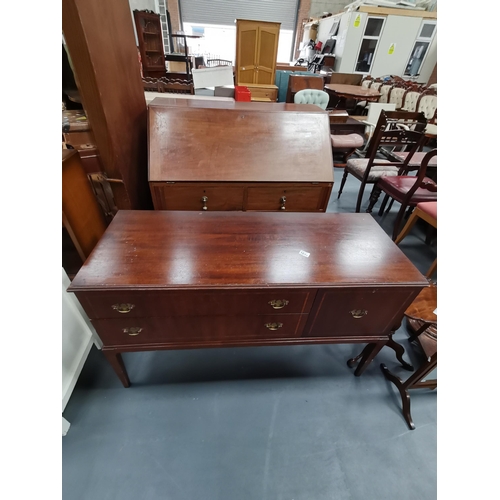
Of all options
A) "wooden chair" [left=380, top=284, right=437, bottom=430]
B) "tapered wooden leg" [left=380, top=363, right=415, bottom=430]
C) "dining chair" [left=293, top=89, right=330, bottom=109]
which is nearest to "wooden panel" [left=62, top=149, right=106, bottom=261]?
"wooden chair" [left=380, top=284, right=437, bottom=430]

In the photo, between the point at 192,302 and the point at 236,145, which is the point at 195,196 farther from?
the point at 192,302

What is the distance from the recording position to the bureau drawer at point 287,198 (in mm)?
1675

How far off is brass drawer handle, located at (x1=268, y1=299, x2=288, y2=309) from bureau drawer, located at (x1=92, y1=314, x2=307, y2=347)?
6 centimetres

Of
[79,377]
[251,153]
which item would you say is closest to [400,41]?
[251,153]

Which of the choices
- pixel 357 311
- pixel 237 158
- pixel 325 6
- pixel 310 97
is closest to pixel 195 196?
pixel 237 158

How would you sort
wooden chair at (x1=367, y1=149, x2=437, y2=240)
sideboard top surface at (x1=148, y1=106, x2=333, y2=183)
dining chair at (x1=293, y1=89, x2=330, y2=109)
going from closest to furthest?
1. sideboard top surface at (x1=148, y1=106, x2=333, y2=183)
2. wooden chair at (x1=367, y1=149, x2=437, y2=240)
3. dining chair at (x1=293, y1=89, x2=330, y2=109)

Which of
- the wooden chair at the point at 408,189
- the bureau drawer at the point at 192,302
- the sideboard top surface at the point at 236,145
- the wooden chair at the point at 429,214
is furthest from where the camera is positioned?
the wooden chair at the point at 408,189

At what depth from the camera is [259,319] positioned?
3.43ft

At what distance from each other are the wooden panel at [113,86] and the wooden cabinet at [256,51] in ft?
14.1

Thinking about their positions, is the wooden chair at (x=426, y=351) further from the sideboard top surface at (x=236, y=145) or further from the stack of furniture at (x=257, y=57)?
the stack of furniture at (x=257, y=57)

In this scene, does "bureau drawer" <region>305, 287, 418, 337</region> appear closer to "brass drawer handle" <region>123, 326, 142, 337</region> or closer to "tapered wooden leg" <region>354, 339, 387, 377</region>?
"tapered wooden leg" <region>354, 339, 387, 377</region>

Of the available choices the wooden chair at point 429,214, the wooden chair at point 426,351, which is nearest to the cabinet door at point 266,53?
the wooden chair at point 429,214

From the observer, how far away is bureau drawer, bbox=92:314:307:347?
3.28ft

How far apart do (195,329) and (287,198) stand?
1.09 meters
